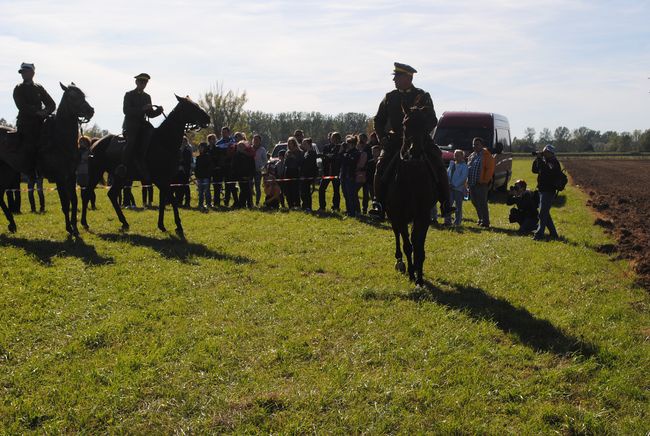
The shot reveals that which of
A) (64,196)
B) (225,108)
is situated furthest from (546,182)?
(225,108)

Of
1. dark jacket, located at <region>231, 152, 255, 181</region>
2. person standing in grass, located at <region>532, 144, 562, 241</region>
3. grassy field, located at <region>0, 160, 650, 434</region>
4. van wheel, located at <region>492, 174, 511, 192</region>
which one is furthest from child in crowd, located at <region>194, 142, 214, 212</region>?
van wheel, located at <region>492, 174, 511, 192</region>

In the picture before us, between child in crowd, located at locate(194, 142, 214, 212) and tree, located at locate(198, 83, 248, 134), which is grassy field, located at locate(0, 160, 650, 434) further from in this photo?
tree, located at locate(198, 83, 248, 134)

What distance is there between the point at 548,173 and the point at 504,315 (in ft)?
22.6

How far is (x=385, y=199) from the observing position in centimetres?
906

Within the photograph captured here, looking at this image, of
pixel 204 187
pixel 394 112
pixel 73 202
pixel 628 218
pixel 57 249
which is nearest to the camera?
pixel 394 112

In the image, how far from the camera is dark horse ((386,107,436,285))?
26.1ft

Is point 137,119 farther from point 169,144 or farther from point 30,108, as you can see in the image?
point 30,108

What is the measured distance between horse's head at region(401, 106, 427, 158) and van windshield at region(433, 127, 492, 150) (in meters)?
14.1

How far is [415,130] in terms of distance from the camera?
794cm

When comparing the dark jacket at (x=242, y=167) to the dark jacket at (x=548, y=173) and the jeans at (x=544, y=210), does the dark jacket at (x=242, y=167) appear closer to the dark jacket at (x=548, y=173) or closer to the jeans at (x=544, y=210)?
the dark jacket at (x=548, y=173)

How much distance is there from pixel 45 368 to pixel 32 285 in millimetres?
2858

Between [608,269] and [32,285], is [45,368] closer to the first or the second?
[32,285]

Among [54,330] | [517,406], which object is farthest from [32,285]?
[517,406]

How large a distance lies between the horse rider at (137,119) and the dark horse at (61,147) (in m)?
0.91
